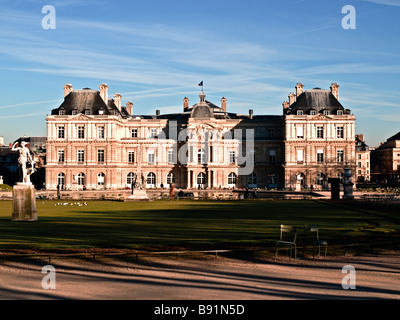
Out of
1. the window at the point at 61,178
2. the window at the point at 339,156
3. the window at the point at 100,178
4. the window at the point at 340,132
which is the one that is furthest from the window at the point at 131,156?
the window at the point at 340,132

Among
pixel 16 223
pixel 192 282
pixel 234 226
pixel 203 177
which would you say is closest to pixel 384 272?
pixel 192 282

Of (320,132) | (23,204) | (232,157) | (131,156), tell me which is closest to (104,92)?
(131,156)

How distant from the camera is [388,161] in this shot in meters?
120

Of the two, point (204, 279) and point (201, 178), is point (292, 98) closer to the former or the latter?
point (201, 178)

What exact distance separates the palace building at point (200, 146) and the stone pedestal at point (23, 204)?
52.8 metres

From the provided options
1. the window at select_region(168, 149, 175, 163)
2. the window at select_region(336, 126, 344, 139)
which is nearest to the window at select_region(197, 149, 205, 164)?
the window at select_region(168, 149, 175, 163)

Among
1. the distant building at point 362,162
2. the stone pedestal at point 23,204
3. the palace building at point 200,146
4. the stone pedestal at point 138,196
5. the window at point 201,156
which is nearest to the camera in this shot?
the stone pedestal at point 23,204

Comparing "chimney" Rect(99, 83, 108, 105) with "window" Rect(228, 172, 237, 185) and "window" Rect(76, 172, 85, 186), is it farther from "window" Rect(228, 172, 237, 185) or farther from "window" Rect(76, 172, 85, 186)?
"window" Rect(228, 172, 237, 185)

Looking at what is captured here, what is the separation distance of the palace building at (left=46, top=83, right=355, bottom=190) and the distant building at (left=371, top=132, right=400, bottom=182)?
1424 inches

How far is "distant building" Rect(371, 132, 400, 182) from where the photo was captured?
115m

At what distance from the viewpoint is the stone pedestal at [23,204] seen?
26.4m

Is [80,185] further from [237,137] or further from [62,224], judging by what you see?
[62,224]

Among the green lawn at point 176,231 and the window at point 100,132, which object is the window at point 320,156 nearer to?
the window at point 100,132

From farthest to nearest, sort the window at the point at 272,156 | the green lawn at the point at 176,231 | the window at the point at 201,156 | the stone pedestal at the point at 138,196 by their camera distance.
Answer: the window at the point at 272,156
the window at the point at 201,156
the stone pedestal at the point at 138,196
the green lawn at the point at 176,231
